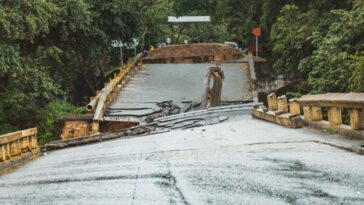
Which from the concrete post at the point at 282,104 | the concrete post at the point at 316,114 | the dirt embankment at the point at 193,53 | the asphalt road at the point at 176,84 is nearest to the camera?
the concrete post at the point at 316,114

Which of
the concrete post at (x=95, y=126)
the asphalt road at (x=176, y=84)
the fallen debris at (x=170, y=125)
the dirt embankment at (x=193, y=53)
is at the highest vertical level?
the dirt embankment at (x=193, y=53)

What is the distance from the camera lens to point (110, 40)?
1174 inches

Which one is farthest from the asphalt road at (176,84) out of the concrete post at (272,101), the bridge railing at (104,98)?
the concrete post at (272,101)

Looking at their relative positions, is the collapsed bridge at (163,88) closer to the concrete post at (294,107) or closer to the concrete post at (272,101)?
the concrete post at (272,101)

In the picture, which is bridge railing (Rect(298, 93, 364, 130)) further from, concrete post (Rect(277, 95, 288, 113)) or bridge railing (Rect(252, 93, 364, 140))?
concrete post (Rect(277, 95, 288, 113))

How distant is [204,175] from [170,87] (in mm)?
17749

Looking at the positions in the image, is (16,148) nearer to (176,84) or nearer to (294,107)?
(294,107)

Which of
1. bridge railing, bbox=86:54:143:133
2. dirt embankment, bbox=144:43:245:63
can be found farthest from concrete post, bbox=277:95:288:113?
dirt embankment, bbox=144:43:245:63

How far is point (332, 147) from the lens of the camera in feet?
29.0

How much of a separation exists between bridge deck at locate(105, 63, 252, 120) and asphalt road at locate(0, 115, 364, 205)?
31.9ft

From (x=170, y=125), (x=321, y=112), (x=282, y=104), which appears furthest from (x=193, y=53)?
(x=321, y=112)

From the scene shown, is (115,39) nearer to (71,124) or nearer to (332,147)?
(71,124)

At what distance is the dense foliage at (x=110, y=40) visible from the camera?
637 inches

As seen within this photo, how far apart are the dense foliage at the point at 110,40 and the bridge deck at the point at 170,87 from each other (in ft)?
7.03
